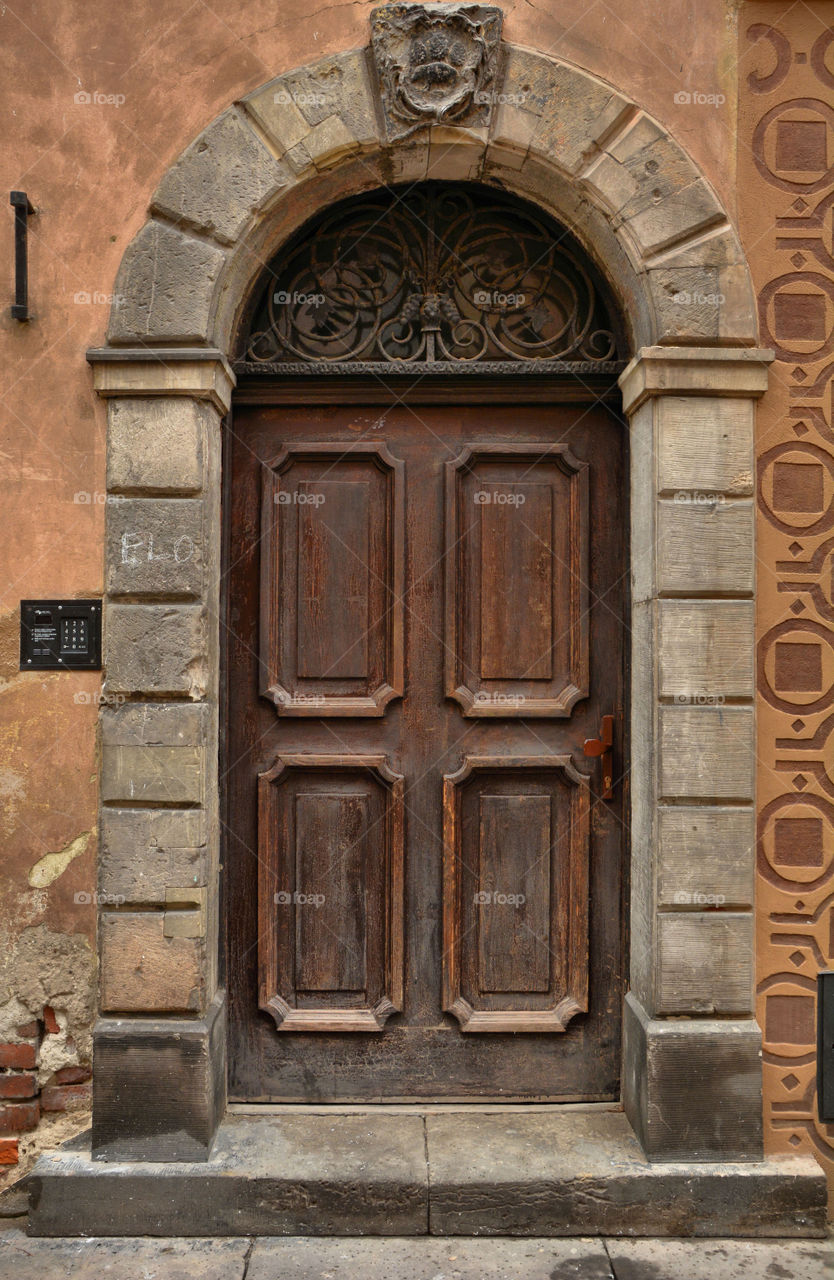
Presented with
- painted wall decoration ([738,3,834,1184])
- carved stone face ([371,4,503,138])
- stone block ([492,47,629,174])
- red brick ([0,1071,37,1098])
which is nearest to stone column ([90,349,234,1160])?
red brick ([0,1071,37,1098])

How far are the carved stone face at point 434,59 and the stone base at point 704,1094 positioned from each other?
3.14 meters

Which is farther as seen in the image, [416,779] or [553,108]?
[416,779]

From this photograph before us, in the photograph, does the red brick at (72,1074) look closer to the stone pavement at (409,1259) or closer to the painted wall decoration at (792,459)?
the stone pavement at (409,1259)

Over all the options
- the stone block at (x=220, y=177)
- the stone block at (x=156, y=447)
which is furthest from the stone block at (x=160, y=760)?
the stone block at (x=220, y=177)

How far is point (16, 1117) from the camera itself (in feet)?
10.9

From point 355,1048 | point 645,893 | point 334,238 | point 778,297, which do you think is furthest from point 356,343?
point 355,1048

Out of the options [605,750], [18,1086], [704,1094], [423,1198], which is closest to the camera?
[423,1198]

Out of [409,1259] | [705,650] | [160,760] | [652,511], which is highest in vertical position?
[652,511]

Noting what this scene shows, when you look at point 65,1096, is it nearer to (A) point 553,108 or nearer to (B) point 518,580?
(B) point 518,580

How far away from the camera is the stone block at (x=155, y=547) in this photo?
3301 millimetres

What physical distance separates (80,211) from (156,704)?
66.9 inches

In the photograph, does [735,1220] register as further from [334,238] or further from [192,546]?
[334,238]

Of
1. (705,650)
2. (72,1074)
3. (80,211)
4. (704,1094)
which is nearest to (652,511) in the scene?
(705,650)

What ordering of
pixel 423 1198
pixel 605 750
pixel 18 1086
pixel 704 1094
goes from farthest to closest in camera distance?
pixel 605 750 < pixel 18 1086 < pixel 704 1094 < pixel 423 1198
